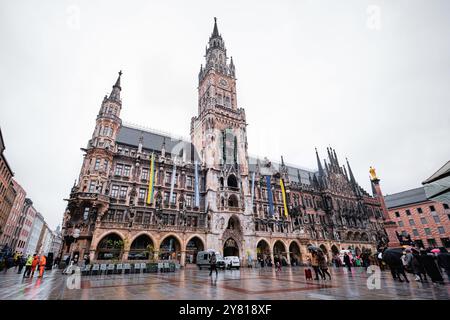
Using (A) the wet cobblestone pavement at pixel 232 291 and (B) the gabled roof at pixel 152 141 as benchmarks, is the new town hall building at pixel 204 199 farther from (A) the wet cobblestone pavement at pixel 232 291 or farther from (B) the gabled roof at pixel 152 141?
(A) the wet cobblestone pavement at pixel 232 291

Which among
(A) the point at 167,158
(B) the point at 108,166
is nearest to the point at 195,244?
(A) the point at 167,158

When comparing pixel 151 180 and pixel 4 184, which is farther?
pixel 4 184

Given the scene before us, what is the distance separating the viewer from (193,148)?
47.0 metres

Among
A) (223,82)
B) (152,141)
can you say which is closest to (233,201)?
(152,141)

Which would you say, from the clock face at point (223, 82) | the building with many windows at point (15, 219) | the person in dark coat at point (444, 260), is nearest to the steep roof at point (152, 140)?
the clock face at point (223, 82)

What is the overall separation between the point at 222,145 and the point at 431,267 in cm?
3585

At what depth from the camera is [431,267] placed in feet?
33.0

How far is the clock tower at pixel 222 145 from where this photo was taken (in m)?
37.6

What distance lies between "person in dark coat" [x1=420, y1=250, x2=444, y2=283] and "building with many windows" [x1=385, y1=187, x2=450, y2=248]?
156 feet

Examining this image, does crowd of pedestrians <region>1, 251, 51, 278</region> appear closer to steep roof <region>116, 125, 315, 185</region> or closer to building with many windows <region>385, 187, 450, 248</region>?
steep roof <region>116, 125, 315, 185</region>

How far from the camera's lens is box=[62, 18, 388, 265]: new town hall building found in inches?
1142

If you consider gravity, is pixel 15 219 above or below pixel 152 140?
below

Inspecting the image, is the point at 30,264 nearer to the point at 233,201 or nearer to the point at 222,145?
the point at 233,201
